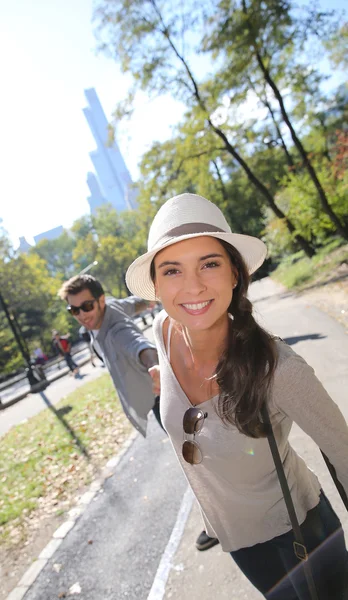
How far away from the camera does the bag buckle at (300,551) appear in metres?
1.49

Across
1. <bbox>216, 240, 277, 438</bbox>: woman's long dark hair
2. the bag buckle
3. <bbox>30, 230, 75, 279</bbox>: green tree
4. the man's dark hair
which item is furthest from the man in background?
<bbox>30, 230, 75, 279</bbox>: green tree

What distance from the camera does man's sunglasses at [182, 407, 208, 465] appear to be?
1.59 meters

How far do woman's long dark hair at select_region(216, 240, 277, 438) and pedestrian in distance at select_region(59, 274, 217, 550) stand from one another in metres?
1.16

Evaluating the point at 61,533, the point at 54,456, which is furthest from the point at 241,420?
the point at 54,456

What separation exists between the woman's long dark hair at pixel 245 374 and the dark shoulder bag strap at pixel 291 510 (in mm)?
30

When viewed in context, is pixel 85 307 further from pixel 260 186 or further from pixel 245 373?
pixel 260 186

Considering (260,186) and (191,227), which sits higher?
(260,186)

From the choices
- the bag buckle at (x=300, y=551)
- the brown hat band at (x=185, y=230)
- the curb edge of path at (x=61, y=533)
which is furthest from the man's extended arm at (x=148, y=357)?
the curb edge of path at (x=61, y=533)

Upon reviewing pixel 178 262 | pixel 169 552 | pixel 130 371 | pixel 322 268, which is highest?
pixel 178 262

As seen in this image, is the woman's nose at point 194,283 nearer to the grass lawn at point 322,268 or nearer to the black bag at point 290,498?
the black bag at point 290,498

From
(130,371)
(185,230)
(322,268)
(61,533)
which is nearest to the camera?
(185,230)

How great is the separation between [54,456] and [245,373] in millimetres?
6207

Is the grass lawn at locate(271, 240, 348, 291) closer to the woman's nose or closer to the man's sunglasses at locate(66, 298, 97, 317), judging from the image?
the man's sunglasses at locate(66, 298, 97, 317)

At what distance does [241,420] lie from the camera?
1460 millimetres
